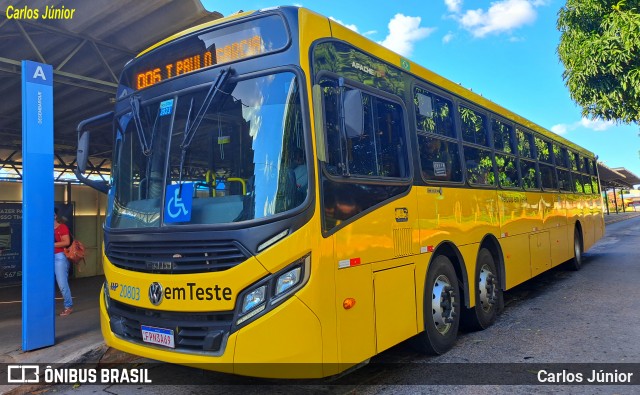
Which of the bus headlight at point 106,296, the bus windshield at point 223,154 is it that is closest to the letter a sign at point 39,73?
the bus windshield at point 223,154

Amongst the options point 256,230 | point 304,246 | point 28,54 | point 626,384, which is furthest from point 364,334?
point 28,54

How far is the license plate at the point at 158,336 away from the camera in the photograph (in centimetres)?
351

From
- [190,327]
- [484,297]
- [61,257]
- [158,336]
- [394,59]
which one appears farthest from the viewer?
[61,257]

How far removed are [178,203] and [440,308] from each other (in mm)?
3040

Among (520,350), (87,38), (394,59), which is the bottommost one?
(520,350)

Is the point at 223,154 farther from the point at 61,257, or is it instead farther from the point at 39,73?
the point at 61,257

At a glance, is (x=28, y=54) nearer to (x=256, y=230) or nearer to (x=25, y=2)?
(x=25, y=2)

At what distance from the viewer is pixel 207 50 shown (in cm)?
396

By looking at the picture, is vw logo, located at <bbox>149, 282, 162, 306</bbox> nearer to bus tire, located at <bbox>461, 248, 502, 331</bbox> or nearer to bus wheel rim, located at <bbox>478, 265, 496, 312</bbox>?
bus tire, located at <bbox>461, 248, 502, 331</bbox>

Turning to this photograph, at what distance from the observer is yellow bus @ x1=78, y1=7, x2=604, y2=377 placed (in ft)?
10.7

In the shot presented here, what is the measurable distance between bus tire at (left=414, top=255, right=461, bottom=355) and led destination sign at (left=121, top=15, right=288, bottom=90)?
2.87 metres

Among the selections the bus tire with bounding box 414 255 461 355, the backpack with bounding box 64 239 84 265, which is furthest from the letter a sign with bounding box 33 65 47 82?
the bus tire with bounding box 414 255 461 355

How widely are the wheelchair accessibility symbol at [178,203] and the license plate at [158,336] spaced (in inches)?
34.5

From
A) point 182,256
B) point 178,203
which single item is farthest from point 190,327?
point 178,203
